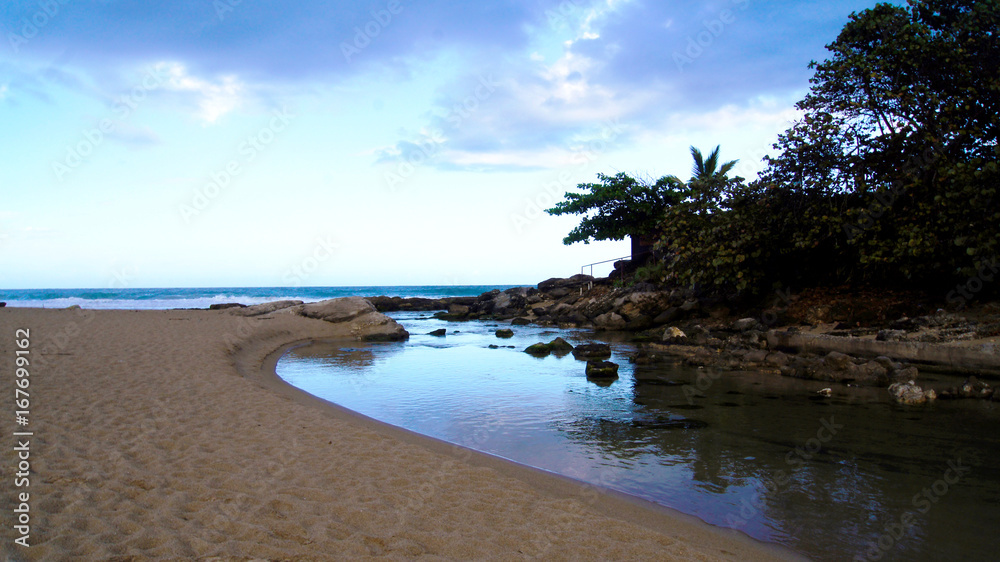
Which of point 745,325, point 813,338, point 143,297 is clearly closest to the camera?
point 813,338

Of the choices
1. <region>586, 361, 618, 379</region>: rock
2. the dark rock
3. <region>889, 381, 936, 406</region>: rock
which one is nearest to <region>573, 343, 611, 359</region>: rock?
<region>586, 361, 618, 379</region>: rock

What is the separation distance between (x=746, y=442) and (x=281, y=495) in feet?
19.8

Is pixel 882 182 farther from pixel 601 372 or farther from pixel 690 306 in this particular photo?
pixel 601 372

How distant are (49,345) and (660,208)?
2877 centimetres

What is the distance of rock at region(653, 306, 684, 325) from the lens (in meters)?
23.0

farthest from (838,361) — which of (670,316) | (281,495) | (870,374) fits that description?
(281,495)

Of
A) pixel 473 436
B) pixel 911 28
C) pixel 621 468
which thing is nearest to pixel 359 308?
pixel 473 436

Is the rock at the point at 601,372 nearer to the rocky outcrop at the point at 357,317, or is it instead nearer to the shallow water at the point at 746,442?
the shallow water at the point at 746,442

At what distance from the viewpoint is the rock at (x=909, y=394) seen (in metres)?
9.49

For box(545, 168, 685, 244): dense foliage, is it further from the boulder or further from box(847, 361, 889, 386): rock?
box(847, 361, 889, 386): rock

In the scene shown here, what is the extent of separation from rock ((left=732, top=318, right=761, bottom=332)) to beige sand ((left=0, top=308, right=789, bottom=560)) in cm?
1465

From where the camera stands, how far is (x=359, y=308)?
24.2 m

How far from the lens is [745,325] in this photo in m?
18.5

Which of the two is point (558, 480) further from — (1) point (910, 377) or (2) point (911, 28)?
(2) point (911, 28)
